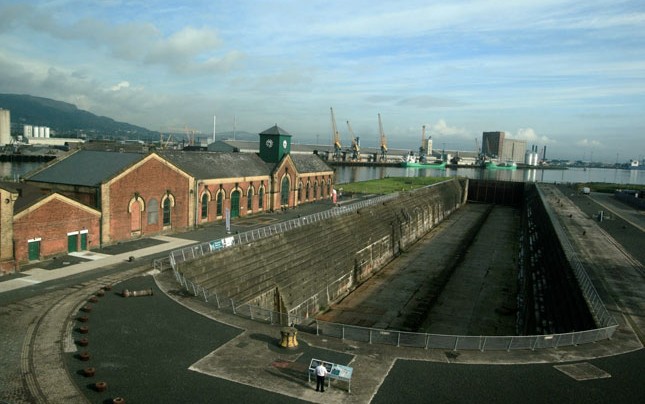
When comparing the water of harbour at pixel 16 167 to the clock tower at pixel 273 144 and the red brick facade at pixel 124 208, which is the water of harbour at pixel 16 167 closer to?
the clock tower at pixel 273 144

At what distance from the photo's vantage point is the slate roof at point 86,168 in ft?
131

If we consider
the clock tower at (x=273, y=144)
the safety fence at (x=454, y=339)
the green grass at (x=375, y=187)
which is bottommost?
the safety fence at (x=454, y=339)

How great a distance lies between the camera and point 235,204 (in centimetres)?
5700

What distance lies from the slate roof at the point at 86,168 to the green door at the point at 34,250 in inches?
309

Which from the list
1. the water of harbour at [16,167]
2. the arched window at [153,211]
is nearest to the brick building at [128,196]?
the arched window at [153,211]

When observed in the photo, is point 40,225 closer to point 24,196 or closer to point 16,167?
point 24,196

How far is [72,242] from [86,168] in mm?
9876

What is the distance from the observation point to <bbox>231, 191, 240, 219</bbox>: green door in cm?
5638

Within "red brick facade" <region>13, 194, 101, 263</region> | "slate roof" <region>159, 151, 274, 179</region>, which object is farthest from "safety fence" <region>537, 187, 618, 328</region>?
"slate roof" <region>159, 151, 274, 179</region>

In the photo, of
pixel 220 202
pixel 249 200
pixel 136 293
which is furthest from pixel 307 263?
pixel 249 200

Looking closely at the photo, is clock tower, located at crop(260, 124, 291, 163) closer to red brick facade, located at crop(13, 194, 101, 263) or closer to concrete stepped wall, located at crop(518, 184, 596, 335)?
red brick facade, located at crop(13, 194, 101, 263)

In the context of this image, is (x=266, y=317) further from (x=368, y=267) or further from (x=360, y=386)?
(x=368, y=267)

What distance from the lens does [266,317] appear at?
2208 cm

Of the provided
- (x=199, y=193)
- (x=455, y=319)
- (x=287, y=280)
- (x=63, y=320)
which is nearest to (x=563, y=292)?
(x=455, y=319)
